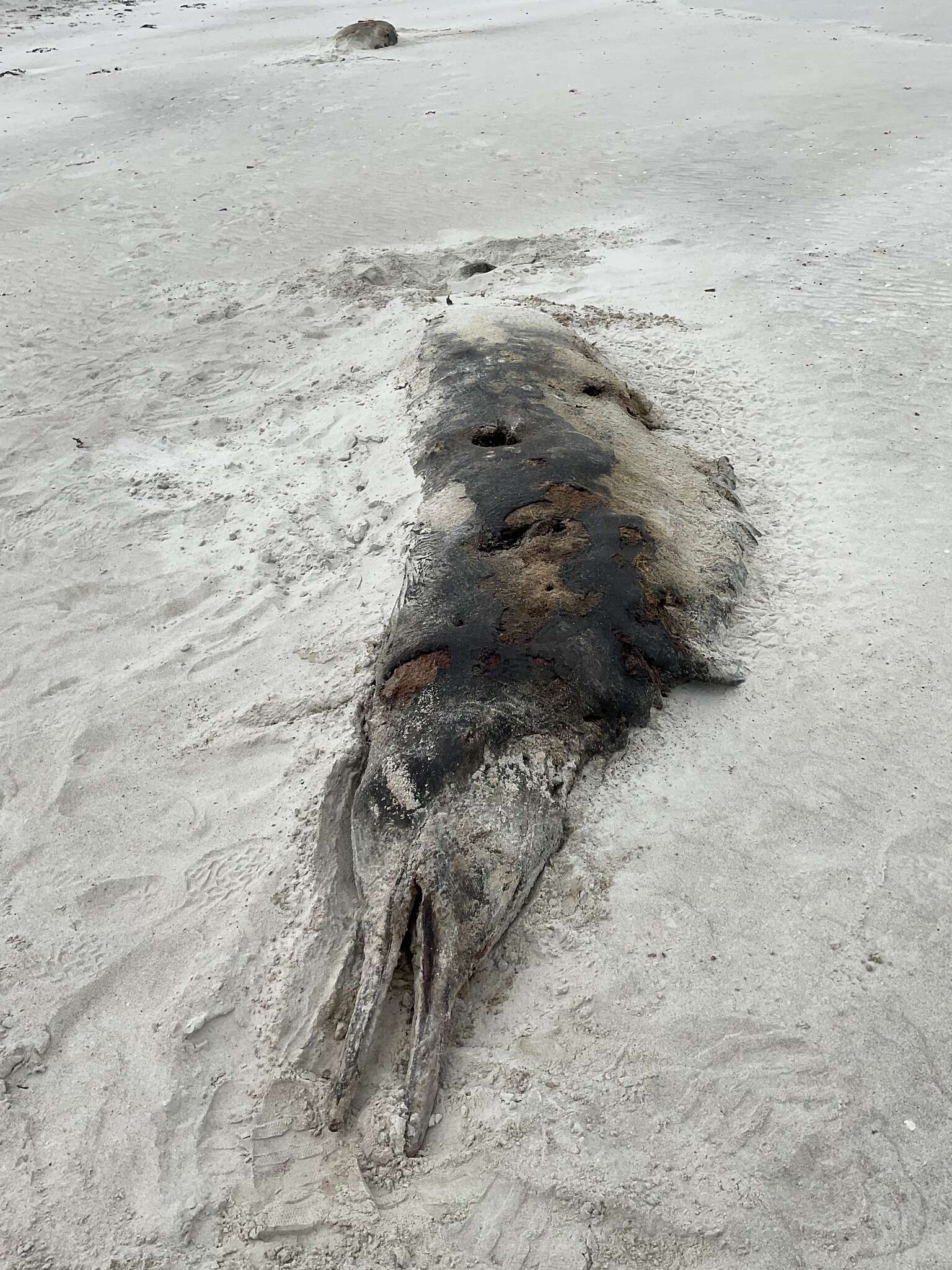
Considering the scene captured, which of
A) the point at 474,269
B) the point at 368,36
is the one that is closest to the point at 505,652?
the point at 474,269

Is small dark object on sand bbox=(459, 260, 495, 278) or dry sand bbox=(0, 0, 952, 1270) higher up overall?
small dark object on sand bbox=(459, 260, 495, 278)

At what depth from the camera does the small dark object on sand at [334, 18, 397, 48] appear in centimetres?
1292

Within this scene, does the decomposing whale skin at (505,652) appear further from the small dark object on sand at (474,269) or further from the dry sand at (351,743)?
the small dark object on sand at (474,269)

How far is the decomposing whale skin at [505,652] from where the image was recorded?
2643 mm

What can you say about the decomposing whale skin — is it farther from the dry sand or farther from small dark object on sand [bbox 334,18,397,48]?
small dark object on sand [bbox 334,18,397,48]

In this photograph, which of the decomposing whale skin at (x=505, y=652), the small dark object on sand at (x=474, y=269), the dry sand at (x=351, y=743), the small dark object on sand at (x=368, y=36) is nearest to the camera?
the dry sand at (x=351, y=743)

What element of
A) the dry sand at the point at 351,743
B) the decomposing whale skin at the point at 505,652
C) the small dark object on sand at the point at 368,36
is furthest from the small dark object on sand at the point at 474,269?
the small dark object on sand at the point at 368,36

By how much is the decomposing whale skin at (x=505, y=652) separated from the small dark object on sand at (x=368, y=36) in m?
11.2

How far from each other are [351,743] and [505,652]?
2.43ft

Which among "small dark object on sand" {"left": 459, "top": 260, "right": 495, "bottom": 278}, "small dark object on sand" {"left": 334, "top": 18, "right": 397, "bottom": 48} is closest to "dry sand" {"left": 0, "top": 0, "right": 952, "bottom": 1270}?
"small dark object on sand" {"left": 459, "top": 260, "right": 495, "bottom": 278}

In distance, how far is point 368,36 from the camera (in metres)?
12.9

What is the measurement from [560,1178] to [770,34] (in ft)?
50.5

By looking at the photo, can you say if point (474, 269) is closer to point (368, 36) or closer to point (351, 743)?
point (351, 743)

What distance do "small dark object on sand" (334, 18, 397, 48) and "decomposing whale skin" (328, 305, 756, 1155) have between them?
11.2 meters
